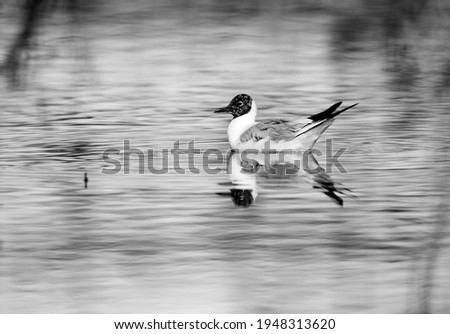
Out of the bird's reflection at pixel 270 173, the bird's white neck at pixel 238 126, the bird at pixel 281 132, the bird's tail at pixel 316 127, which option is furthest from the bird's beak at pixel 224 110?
the bird's tail at pixel 316 127

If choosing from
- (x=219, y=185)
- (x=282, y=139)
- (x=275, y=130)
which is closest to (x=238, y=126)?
(x=275, y=130)

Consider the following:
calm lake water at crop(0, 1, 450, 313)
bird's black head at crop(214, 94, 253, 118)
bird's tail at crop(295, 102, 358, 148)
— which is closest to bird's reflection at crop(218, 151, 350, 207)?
calm lake water at crop(0, 1, 450, 313)

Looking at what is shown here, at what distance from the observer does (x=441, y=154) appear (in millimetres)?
12258

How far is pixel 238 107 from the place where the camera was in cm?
1400

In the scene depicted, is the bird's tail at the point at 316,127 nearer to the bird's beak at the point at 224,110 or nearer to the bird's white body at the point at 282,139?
the bird's white body at the point at 282,139

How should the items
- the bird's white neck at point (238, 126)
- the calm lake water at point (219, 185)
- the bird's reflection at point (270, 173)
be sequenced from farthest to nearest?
the bird's white neck at point (238, 126) < the bird's reflection at point (270, 173) < the calm lake water at point (219, 185)

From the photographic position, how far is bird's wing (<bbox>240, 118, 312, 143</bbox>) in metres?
13.1

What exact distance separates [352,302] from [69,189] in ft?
12.8

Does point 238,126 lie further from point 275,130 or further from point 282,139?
point 282,139

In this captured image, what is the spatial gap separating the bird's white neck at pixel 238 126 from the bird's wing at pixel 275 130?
62mm

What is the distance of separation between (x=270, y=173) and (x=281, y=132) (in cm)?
130

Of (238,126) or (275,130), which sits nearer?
(275,130)

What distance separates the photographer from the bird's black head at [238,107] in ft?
45.8

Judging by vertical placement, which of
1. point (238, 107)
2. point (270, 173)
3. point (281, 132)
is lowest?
point (270, 173)
